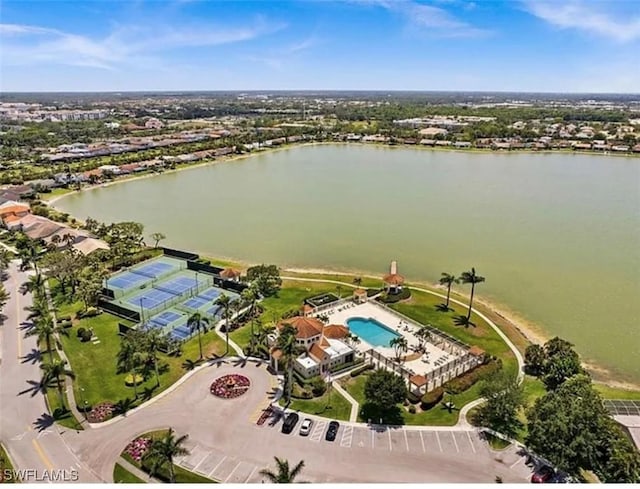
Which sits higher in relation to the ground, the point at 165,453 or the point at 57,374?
the point at 57,374

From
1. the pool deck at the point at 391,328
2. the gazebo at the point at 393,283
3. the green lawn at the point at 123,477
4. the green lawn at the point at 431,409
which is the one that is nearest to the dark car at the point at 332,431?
the green lawn at the point at 431,409

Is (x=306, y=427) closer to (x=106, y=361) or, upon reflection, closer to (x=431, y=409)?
(x=431, y=409)

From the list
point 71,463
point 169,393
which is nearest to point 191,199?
point 169,393

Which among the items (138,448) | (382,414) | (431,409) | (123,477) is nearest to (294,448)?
(382,414)

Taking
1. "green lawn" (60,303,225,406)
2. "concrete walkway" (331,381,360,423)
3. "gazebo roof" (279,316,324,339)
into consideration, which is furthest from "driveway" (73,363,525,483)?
"gazebo roof" (279,316,324,339)

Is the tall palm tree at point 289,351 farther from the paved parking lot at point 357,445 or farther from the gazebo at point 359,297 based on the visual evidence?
the gazebo at point 359,297

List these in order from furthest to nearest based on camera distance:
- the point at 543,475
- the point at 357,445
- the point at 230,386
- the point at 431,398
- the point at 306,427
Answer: the point at 230,386
the point at 431,398
the point at 306,427
the point at 357,445
the point at 543,475

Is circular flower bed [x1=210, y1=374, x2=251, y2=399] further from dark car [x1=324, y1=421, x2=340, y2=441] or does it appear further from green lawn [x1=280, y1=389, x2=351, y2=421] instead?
dark car [x1=324, y1=421, x2=340, y2=441]
